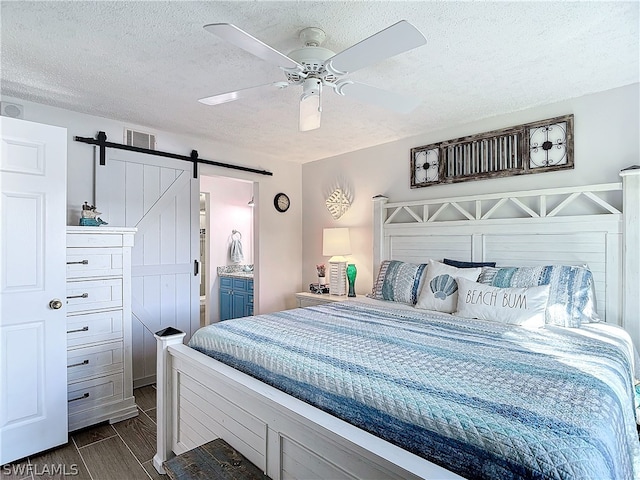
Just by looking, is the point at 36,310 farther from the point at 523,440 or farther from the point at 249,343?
the point at 523,440

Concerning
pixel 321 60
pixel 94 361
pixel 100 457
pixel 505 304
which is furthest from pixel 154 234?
pixel 505 304

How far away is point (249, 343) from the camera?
184 centimetres

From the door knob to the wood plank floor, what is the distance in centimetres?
92

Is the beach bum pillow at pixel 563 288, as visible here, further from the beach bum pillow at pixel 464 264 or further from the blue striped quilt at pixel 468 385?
the beach bum pillow at pixel 464 264

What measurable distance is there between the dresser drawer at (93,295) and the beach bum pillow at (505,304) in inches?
98.8

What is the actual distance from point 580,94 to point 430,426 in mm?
2731

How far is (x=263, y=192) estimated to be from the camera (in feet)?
14.7

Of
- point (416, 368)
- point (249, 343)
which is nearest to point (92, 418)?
point (249, 343)

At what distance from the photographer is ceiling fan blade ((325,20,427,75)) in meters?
1.37

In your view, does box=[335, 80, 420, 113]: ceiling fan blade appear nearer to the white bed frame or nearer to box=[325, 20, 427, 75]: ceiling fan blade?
box=[325, 20, 427, 75]: ceiling fan blade

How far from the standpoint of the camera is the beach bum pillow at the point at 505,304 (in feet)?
7.35

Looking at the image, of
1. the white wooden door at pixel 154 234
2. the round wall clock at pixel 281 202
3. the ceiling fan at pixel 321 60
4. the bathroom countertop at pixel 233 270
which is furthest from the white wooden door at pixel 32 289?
the bathroom countertop at pixel 233 270

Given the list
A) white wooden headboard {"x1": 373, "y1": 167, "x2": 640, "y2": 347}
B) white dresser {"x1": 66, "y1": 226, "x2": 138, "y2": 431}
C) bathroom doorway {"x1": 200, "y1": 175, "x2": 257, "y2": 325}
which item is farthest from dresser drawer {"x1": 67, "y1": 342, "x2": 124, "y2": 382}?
bathroom doorway {"x1": 200, "y1": 175, "x2": 257, "y2": 325}

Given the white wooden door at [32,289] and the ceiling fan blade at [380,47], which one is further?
the white wooden door at [32,289]
